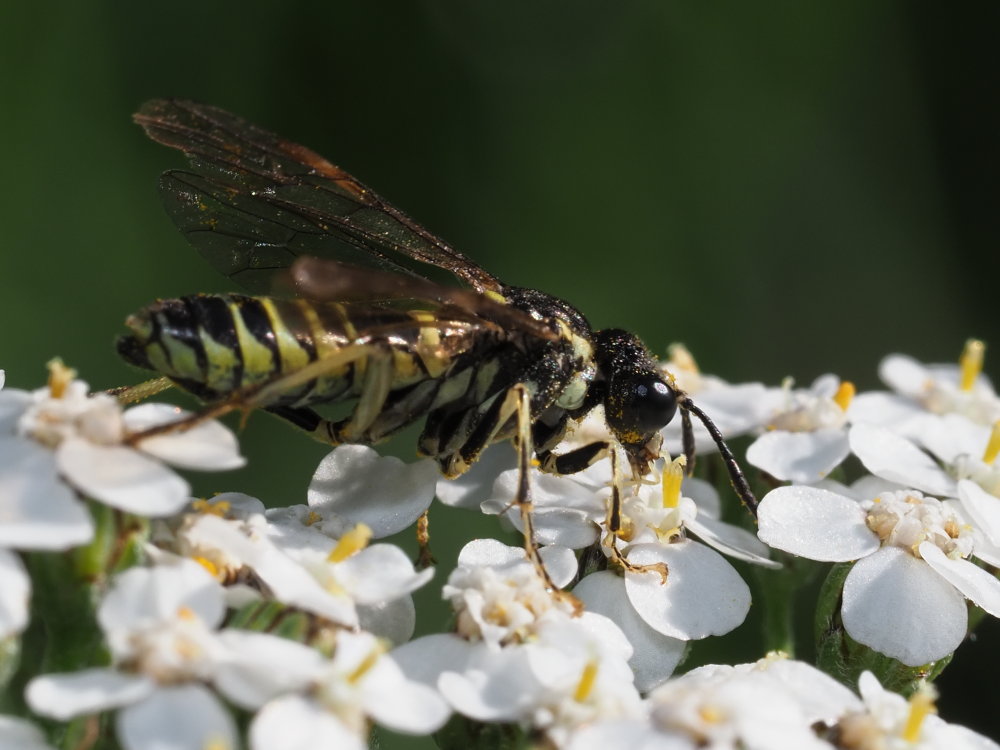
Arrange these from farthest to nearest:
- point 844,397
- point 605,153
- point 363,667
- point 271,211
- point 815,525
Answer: point 605,153
point 844,397
point 271,211
point 815,525
point 363,667

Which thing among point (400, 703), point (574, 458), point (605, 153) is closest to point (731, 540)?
point (574, 458)

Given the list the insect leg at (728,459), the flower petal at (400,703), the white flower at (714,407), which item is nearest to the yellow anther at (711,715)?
the flower petal at (400,703)

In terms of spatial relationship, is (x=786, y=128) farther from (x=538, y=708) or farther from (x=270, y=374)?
(x=538, y=708)

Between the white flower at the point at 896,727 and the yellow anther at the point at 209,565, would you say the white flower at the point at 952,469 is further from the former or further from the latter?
the yellow anther at the point at 209,565

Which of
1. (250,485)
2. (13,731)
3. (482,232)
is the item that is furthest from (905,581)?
(482,232)

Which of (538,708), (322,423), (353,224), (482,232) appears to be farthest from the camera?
(482,232)

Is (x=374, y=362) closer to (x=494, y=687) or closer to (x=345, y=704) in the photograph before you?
(x=494, y=687)
